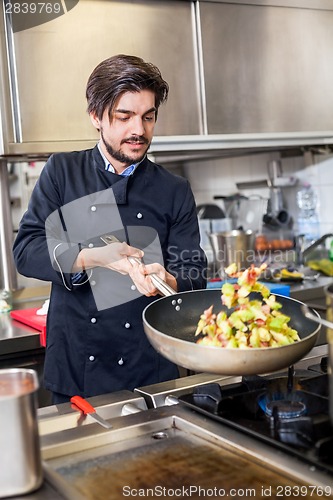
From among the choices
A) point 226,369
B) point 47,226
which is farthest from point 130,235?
point 226,369

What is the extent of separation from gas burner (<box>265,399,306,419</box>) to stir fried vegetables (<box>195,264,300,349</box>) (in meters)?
0.09

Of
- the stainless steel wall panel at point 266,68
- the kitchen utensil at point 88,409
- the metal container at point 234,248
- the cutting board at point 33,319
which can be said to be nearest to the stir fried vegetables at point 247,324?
the kitchen utensil at point 88,409

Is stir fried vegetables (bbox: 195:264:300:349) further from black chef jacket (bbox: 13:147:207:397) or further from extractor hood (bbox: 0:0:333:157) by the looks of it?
extractor hood (bbox: 0:0:333:157)

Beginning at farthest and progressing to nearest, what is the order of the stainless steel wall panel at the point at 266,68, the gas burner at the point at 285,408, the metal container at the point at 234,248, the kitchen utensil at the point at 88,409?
the metal container at the point at 234,248 < the stainless steel wall panel at the point at 266,68 < the kitchen utensil at the point at 88,409 < the gas burner at the point at 285,408

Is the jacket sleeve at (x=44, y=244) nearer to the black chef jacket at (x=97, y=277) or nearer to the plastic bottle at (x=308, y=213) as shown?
the black chef jacket at (x=97, y=277)

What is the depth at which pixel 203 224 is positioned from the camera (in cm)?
361

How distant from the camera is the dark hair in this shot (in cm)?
A: 165

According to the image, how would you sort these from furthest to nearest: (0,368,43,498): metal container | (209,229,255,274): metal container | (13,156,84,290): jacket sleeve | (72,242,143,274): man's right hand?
(209,229,255,274): metal container
(13,156,84,290): jacket sleeve
(72,242,143,274): man's right hand
(0,368,43,498): metal container

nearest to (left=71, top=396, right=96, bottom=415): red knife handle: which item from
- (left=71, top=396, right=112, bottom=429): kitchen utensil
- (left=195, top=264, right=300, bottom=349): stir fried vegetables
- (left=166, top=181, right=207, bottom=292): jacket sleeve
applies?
(left=71, top=396, right=112, bottom=429): kitchen utensil

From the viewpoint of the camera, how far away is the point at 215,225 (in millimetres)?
3561

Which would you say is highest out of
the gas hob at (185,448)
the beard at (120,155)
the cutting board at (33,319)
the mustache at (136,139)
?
the mustache at (136,139)

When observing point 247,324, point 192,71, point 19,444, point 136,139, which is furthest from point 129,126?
point 192,71

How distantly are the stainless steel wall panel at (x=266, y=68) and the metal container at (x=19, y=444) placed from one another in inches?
83.5

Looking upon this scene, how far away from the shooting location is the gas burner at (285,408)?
0.97 m
